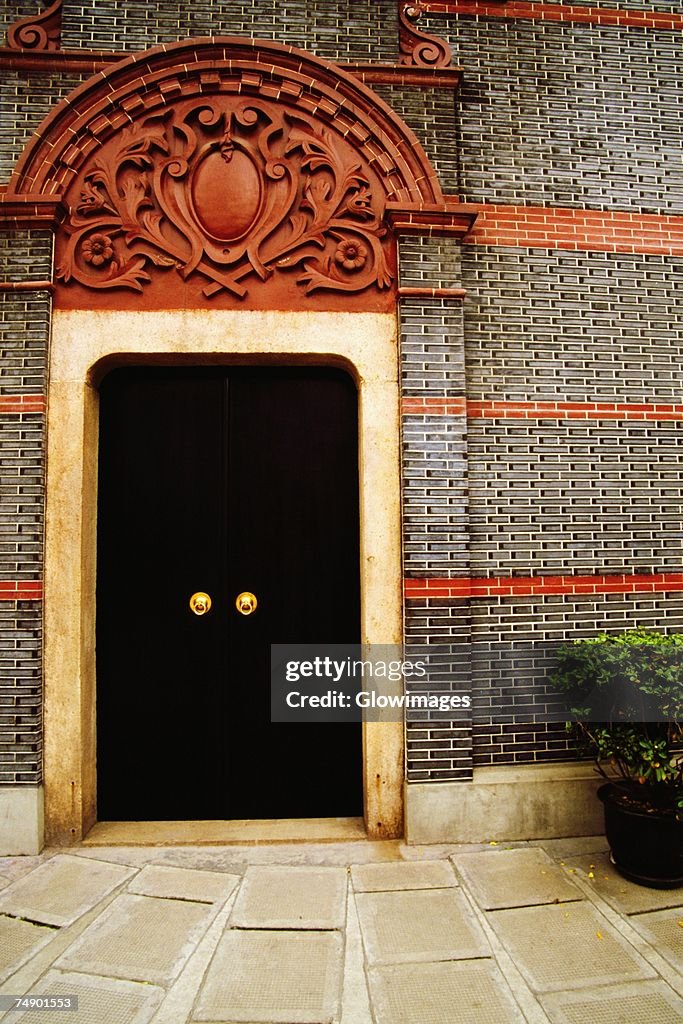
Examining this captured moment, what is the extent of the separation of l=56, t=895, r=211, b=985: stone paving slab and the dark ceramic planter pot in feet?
7.90

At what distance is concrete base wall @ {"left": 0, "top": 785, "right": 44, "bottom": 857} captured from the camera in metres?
3.77

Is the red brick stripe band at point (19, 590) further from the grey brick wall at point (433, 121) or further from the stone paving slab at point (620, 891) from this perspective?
the grey brick wall at point (433, 121)

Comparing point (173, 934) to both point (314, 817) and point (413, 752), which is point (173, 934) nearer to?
point (314, 817)

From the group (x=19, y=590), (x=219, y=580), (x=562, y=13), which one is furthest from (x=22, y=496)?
(x=562, y=13)

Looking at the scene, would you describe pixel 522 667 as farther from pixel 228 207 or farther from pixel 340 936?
pixel 228 207

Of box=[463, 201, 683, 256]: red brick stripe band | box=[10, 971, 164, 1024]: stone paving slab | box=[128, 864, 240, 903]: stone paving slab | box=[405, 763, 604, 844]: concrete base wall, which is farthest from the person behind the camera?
box=[463, 201, 683, 256]: red brick stripe band

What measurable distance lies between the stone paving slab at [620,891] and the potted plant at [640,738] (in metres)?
0.05

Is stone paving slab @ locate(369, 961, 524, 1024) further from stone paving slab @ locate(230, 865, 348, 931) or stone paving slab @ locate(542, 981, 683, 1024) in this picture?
stone paving slab @ locate(230, 865, 348, 931)

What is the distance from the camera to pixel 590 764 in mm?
4125

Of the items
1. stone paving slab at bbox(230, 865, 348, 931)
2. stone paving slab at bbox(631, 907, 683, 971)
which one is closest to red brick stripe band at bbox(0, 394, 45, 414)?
stone paving slab at bbox(230, 865, 348, 931)

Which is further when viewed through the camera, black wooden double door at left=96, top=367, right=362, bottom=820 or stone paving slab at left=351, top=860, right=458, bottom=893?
black wooden double door at left=96, top=367, right=362, bottom=820

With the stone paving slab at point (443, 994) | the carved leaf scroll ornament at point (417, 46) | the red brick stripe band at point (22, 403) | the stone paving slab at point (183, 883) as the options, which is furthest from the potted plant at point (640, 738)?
the carved leaf scroll ornament at point (417, 46)

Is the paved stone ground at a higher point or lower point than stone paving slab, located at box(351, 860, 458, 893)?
higher

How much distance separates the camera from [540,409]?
14.2ft
